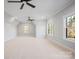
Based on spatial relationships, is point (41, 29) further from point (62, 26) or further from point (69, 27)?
point (69, 27)

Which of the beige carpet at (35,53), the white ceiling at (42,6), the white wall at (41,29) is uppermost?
the white ceiling at (42,6)

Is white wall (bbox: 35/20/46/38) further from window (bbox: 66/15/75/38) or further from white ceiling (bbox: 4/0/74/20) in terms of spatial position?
window (bbox: 66/15/75/38)

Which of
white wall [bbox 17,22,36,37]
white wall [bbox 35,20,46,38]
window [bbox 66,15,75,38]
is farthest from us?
white wall [bbox 17,22,36,37]

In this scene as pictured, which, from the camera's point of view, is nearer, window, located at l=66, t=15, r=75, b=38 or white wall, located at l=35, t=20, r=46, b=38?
window, located at l=66, t=15, r=75, b=38

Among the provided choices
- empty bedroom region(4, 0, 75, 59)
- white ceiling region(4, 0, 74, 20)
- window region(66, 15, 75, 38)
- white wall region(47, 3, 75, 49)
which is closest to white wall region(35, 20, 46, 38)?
empty bedroom region(4, 0, 75, 59)

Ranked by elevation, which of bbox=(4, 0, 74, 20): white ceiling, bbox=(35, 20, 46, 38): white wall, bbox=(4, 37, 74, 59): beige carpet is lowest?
bbox=(4, 37, 74, 59): beige carpet

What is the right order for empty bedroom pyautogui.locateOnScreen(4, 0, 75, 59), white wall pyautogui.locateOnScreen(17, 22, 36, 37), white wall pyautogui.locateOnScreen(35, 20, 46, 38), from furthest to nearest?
1. white wall pyautogui.locateOnScreen(17, 22, 36, 37)
2. white wall pyautogui.locateOnScreen(35, 20, 46, 38)
3. empty bedroom pyautogui.locateOnScreen(4, 0, 75, 59)

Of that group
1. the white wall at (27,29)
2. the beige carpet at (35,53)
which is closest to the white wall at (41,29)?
the white wall at (27,29)

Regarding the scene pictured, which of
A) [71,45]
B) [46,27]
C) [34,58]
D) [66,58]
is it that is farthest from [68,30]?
[46,27]

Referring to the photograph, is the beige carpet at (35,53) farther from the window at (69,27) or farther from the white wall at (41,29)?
the white wall at (41,29)

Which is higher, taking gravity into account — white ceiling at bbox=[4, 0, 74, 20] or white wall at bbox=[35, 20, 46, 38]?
white ceiling at bbox=[4, 0, 74, 20]
